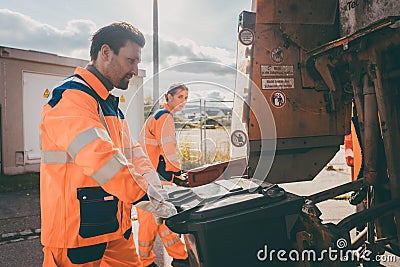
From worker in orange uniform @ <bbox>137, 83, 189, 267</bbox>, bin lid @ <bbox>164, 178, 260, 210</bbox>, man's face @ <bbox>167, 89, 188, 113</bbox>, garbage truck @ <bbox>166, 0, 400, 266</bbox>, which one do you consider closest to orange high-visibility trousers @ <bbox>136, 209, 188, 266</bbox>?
worker in orange uniform @ <bbox>137, 83, 189, 267</bbox>

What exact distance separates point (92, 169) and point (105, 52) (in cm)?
67

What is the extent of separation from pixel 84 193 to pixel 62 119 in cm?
36

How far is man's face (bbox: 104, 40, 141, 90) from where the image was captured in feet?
6.18

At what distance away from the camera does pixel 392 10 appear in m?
2.37

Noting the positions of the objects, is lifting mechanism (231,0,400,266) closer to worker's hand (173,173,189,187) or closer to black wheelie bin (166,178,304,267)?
black wheelie bin (166,178,304,267)

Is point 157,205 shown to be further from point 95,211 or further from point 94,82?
point 94,82

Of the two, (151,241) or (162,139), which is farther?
(162,139)

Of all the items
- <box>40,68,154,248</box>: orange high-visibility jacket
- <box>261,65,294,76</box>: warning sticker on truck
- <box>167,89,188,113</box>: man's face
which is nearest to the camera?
<box>40,68,154,248</box>: orange high-visibility jacket

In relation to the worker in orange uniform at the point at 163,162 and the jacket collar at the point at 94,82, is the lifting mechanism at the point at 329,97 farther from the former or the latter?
the jacket collar at the point at 94,82

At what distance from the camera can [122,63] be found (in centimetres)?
189

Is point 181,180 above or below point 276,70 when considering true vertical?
below

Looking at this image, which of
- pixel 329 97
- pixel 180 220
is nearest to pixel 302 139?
pixel 329 97

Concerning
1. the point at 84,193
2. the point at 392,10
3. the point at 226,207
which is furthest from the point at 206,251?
the point at 392,10

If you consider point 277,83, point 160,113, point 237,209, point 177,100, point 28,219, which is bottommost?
point 28,219
